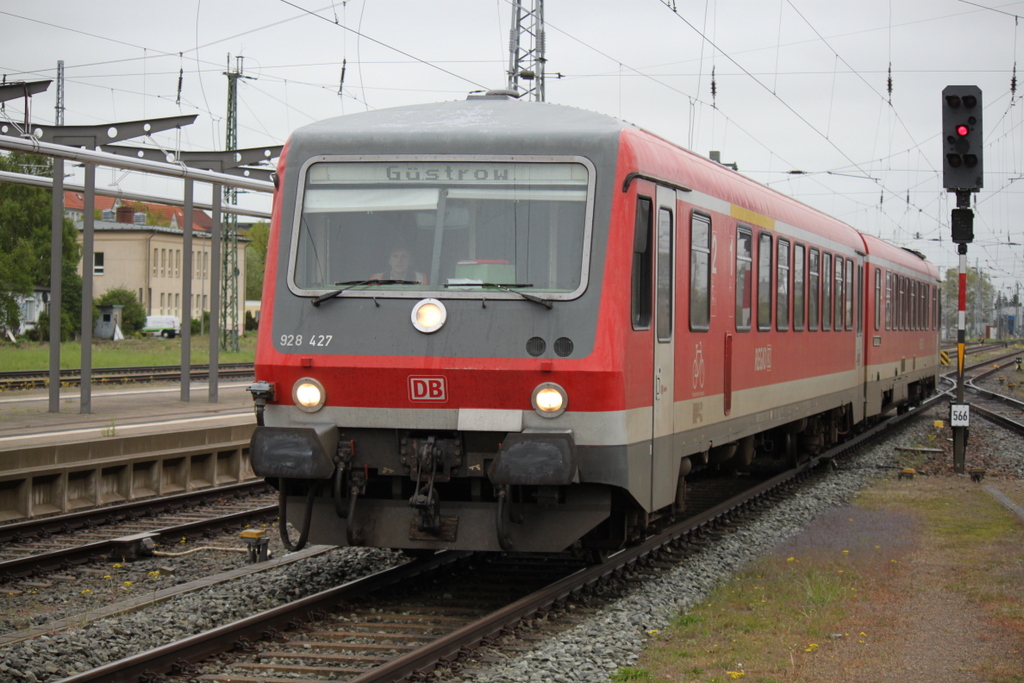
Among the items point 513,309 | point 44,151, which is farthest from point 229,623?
point 44,151

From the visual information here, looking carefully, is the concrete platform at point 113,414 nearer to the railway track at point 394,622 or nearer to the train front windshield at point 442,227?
the railway track at point 394,622

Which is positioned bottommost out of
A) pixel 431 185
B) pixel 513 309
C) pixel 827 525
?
pixel 827 525

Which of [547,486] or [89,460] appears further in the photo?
[89,460]

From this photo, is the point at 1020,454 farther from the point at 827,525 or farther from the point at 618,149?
the point at 618,149

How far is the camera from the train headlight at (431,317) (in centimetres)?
768

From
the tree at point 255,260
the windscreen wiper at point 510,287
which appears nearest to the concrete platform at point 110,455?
the windscreen wiper at point 510,287

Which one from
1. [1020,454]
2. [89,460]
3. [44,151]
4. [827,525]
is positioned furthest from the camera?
[1020,454]

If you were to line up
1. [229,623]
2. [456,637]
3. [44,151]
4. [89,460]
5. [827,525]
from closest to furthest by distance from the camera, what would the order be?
[456,637] → [229,623] → [827,525] → [89,460] → [44,151]

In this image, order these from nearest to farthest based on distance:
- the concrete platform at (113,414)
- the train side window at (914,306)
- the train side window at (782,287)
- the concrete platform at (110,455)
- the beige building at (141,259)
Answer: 1. the concrete platform at (110,455)
2. the train side window at (782,287)
3. the concrete platform at (113,414)
4. the train side window at (914,306)
5. the beige building at (141,259)

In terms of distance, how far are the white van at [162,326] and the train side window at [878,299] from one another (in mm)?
57489

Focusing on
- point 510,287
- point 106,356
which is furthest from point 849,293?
point 106,356

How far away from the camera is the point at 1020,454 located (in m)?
19.0

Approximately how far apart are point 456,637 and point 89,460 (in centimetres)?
742

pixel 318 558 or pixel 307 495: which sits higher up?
pixel 307 495
